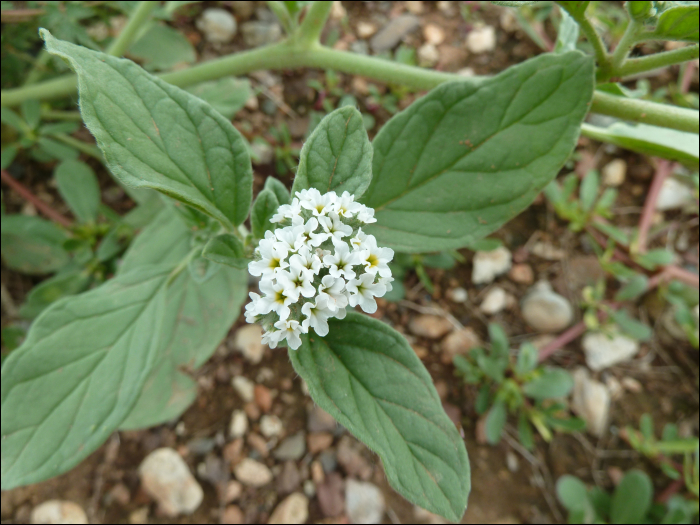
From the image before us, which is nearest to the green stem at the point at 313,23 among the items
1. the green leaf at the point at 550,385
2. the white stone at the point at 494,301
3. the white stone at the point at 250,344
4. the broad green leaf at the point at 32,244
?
the white stone at the point at 250,344

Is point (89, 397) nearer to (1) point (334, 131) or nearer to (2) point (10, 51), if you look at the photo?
(1) point (334, 131)

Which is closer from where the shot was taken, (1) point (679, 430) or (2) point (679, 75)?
(1) point (679, 430)

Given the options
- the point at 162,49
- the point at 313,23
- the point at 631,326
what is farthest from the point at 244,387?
the point at 631,326

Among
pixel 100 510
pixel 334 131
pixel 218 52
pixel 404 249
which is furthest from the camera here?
pixel 218 52

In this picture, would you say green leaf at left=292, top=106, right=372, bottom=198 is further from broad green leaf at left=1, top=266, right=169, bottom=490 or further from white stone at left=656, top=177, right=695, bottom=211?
white stone at left=656, top=177, right=695, bottom=211

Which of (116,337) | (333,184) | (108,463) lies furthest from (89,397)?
(333,184)

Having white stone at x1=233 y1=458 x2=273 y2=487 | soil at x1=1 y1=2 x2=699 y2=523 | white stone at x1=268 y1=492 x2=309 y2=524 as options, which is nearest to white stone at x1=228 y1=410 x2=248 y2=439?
soil at x1=1 y1=2 x2=699 y2=523
